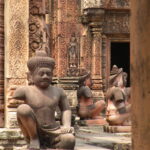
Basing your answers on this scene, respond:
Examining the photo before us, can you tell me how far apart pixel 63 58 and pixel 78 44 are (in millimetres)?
797

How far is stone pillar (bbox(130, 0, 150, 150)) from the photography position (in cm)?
174

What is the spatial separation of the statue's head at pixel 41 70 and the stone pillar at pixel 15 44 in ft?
3.71

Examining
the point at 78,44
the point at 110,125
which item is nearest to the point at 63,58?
the point at 78,44

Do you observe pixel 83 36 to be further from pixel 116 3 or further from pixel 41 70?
pixel 41 70

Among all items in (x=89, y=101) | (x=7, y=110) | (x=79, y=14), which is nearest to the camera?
(x=7, y=110)

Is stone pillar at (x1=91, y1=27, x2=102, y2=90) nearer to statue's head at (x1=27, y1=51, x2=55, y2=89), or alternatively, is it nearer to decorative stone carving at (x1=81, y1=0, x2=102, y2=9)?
decorative stone carving at (x1=81, y1=0, x2=102, y2=9)

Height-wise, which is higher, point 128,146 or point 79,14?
point 79,14

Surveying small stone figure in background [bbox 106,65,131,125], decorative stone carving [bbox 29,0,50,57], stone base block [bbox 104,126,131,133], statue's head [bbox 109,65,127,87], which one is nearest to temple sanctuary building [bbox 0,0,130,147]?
statue's head [bbox 109,65,127,87]

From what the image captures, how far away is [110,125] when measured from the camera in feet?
35.3

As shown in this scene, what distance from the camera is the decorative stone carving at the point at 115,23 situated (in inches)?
762

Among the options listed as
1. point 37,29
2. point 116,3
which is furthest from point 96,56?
point 37,29

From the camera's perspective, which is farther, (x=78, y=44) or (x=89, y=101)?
(x=78, y=44)

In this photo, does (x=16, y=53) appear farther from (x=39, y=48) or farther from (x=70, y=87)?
(x=70, y=87)

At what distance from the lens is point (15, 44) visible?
7508mm
